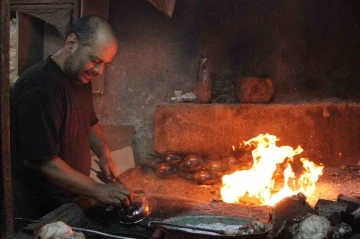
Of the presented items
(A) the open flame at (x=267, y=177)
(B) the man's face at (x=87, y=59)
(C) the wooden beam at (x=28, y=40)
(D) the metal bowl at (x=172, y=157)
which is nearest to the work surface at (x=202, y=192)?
(A) the open flame at (x=267, y=177)

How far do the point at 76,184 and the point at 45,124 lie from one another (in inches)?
23.6

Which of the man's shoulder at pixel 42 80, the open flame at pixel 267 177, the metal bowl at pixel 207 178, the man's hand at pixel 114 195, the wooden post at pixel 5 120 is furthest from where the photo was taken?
the metal bowl at pixel 207 178

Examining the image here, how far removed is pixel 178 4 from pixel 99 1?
133 cm

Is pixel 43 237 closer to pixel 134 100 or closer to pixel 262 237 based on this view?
pixel 262 237

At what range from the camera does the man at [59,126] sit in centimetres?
394

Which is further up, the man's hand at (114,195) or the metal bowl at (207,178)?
the man's hand at (114,195)

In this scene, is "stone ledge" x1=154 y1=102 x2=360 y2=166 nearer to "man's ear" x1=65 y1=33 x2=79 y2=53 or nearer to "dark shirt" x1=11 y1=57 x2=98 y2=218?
"dark shirt" x1=11 y1=57 x2=98 y2=218

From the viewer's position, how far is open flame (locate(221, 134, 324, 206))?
5.90m

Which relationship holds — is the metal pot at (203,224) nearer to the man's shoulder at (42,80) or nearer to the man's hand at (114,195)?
the man's hand at (114,195)

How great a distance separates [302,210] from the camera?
3945mm

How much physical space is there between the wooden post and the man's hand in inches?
44.4

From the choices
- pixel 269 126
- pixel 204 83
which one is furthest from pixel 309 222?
pixel 204 83

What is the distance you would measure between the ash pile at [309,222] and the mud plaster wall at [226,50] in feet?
11.1

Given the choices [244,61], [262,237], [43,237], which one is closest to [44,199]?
[43,237]
